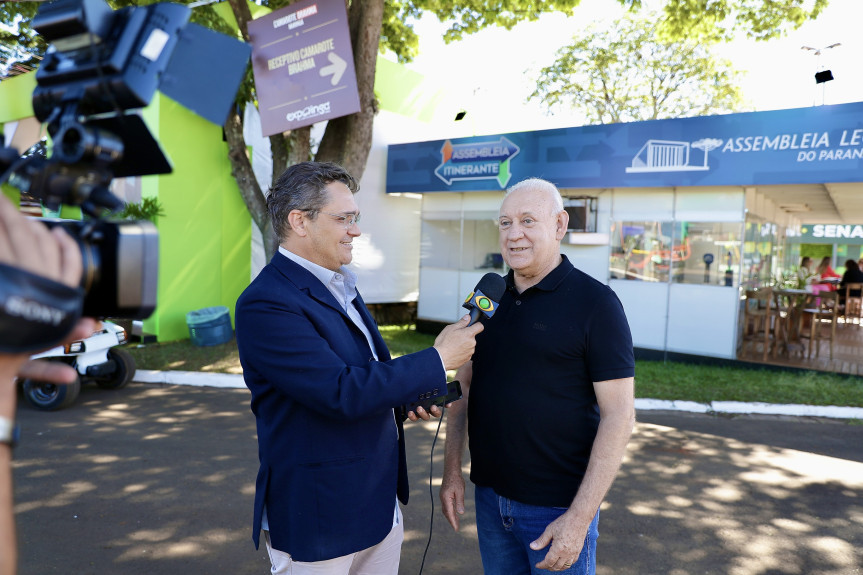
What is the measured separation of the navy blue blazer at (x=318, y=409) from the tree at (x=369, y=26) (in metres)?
6.48

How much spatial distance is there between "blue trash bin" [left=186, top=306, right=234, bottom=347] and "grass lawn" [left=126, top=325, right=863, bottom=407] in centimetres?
18

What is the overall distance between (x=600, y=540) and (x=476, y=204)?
32.8ft

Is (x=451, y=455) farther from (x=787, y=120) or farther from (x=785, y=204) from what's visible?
(x=785, y=204)

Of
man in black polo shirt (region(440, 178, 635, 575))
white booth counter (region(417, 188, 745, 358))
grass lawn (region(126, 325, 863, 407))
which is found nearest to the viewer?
man in black polo shirt (region(440, 178, 635, 575))

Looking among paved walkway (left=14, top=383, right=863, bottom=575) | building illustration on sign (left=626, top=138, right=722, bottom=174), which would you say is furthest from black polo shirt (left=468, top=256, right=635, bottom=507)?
building illustration on sign (left=626, top=138, right=722, bottom=174)

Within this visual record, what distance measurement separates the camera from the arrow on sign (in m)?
6.95

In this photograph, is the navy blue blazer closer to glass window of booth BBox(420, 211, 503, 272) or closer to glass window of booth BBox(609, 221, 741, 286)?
glass window of booth BBox(609, 221, 741, 286)

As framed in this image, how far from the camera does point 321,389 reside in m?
1.82

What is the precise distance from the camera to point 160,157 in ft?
3.61

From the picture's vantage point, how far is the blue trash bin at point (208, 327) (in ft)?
35.3

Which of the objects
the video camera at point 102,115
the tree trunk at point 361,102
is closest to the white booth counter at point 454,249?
the tree trunk at point 361,102

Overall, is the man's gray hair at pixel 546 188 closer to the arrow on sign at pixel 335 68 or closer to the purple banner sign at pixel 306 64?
the purple banner sign at pixel 306 64

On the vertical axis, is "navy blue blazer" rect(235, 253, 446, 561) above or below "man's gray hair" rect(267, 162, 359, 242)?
below

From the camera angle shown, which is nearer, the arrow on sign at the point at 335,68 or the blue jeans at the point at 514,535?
the blue jeans at the point at 514,535
